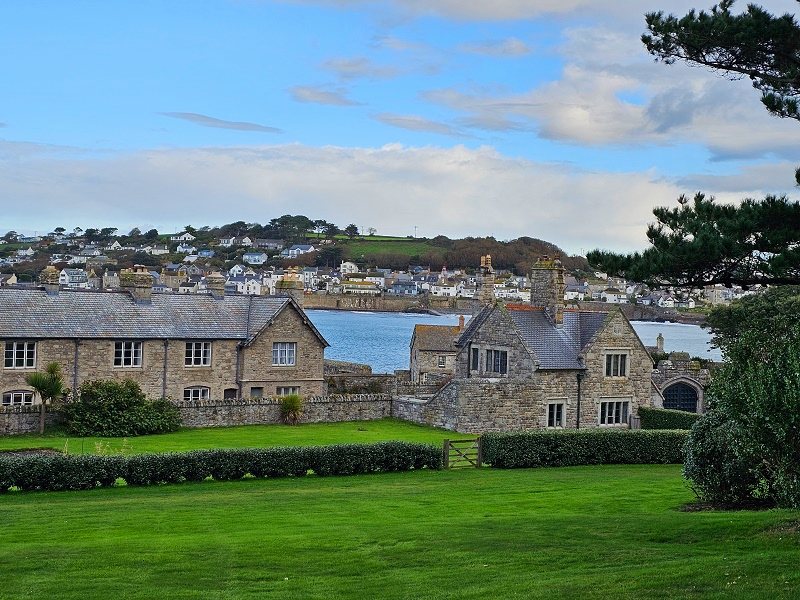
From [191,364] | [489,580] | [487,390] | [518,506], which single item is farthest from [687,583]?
[191,364]

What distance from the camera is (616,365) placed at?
46812 millimetres

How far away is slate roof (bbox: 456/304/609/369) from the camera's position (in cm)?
4506

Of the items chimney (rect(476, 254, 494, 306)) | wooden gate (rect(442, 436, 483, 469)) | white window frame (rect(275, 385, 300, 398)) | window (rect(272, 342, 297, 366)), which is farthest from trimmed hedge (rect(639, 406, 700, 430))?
window (rect(272, 342, 297, 366))

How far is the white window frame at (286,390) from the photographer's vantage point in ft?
166

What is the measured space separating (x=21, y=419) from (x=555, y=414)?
22.2 meters

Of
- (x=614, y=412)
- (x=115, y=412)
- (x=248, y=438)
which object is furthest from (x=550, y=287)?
(x=115, y=412)

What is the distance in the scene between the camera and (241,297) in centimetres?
5216

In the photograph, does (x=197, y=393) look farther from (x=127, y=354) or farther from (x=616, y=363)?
(x=616, y=363)

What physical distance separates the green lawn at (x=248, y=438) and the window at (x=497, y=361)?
413 cm

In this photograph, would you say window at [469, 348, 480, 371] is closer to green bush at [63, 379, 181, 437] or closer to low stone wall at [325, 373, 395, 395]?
low stone wall at [325, 373, 395, 395]

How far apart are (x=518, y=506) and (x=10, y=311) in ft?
92.7

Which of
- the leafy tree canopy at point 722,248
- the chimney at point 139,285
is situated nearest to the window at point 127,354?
the chimney at point 139,285

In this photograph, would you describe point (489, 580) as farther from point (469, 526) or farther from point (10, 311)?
point (10, 311)

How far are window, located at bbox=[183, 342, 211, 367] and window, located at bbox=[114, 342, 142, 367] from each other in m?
2.26
